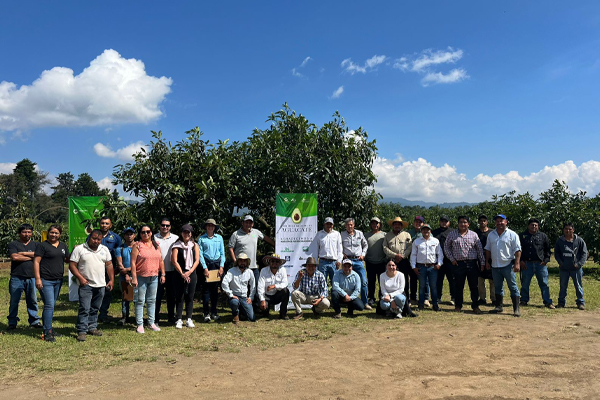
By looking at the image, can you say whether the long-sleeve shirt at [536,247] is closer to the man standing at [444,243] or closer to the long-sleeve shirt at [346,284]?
the man standing at [444,243]

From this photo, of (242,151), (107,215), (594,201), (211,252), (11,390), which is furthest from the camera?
(594,201)

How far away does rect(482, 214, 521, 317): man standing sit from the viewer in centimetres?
793

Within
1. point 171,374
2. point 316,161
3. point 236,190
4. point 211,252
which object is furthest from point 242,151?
point 171,374

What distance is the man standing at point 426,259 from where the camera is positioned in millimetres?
8281

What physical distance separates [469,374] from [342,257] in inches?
154

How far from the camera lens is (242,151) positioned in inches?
398

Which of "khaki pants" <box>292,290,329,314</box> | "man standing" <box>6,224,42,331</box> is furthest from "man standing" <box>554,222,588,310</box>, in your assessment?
"man standing" <box>6,224,42,331</box>

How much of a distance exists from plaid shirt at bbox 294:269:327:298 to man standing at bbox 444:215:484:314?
8.54ft

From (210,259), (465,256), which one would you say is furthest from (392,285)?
(210,259)


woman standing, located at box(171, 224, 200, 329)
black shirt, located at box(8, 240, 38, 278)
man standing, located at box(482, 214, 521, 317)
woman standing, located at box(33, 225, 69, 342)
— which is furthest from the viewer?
man standing, located at box(482, 214, 521, 317)

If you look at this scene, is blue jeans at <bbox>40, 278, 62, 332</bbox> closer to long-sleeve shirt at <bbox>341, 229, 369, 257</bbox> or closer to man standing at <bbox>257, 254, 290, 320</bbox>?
man standing at <bbox>257, 254, 290, 320</bbox>

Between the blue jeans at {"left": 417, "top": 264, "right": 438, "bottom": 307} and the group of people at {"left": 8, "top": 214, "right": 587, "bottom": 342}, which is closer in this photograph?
the group of people at {"left": 8, "top": 214, "right": 587, "bottom": 342}

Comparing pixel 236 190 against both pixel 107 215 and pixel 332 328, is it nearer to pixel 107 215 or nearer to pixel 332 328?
pixel 107 215

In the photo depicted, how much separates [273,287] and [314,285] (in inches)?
31.1
